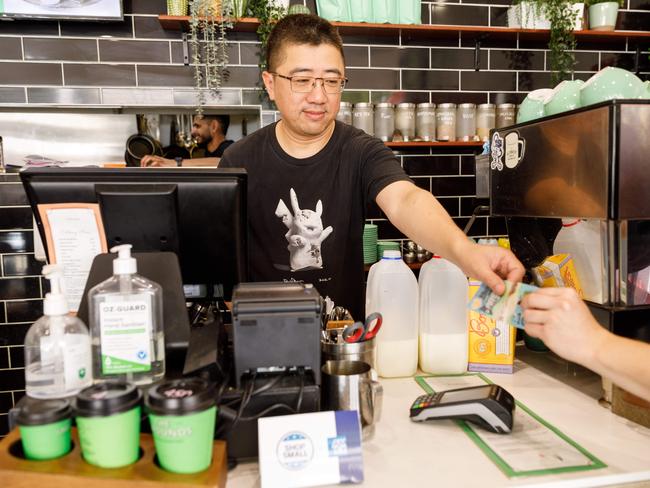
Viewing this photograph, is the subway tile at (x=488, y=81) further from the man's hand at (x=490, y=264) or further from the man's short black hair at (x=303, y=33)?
the man's hand at (x=490, y=264)

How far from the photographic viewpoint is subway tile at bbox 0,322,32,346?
3213 mm

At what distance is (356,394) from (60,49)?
3.12 meters

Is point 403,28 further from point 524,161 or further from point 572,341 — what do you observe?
point 572,341

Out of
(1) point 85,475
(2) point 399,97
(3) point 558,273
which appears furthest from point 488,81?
(1) point 85,475

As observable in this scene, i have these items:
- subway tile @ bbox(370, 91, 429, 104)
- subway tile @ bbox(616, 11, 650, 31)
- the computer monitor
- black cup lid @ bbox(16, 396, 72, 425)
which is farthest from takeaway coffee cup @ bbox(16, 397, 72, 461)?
subway tile @ bbox(616, 11, 650, 31)

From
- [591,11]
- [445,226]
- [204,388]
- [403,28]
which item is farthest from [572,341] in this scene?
[591,11]

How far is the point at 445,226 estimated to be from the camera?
1384mm

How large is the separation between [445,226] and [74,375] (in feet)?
2.99

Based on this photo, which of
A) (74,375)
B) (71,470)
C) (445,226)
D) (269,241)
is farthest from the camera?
(269,241)

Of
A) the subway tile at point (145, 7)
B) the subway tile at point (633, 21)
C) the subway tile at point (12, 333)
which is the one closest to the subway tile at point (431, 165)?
the subway tile at point (633, 21)

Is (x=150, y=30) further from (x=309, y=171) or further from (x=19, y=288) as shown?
(x=309, y=171)

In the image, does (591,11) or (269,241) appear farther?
(591,11)

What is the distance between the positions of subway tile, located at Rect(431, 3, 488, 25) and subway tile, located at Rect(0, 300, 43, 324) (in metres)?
3.08

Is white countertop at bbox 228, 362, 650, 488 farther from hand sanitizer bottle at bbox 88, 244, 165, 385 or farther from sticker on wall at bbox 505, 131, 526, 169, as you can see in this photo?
sticker on wall at bbox 505, 131, 526, 169
